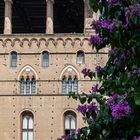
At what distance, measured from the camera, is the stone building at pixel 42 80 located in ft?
94.4

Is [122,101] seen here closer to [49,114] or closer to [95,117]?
[95,117]

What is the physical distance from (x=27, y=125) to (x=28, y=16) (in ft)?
31.5

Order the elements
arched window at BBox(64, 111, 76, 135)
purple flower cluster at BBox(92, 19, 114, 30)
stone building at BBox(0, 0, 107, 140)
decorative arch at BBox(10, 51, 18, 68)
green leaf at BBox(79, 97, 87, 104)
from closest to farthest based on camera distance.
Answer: purple flower cluster at BBox(92, 19, 114, 30) < green leaf at BBox(79, 97, 87, 104) < stone building at BBox(0, 0, 107, 140) < arched window at BBox(64, 111, 76, 135) < decorative arch at BBox(10, 51, 18, 68)

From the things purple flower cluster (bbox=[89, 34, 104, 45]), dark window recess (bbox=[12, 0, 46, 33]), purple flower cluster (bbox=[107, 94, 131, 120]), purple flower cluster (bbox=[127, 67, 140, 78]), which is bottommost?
purple flower cluster (bbox=[107, 94, 131, 120])

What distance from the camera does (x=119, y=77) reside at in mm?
8398

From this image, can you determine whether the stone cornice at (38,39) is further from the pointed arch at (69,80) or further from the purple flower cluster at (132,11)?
the purple flower cluster at (132,11)

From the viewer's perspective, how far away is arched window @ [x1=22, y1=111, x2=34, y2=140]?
28.8 metres

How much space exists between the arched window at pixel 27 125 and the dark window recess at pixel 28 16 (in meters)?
6.81

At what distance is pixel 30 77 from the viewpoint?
95.6 feet

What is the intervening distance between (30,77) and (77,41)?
9.79ft

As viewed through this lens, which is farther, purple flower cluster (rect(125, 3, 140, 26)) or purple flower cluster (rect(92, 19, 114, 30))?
purple flower cluster (rect(92, 19, 114, 30))

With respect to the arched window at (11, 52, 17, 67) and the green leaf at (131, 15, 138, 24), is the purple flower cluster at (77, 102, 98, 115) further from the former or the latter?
the arched window at (11, 52, 17, 67)

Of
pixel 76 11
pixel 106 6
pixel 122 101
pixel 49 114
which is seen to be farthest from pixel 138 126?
pixel 76 11

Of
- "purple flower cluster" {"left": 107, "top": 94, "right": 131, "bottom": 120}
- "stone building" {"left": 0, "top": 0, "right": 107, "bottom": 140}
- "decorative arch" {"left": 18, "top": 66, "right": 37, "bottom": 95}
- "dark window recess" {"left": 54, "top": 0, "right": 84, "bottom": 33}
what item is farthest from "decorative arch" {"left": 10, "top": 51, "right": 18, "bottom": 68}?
"purple flower cluster" {"left": 107, "top": 94, "right": 131, "bottom": 120}
